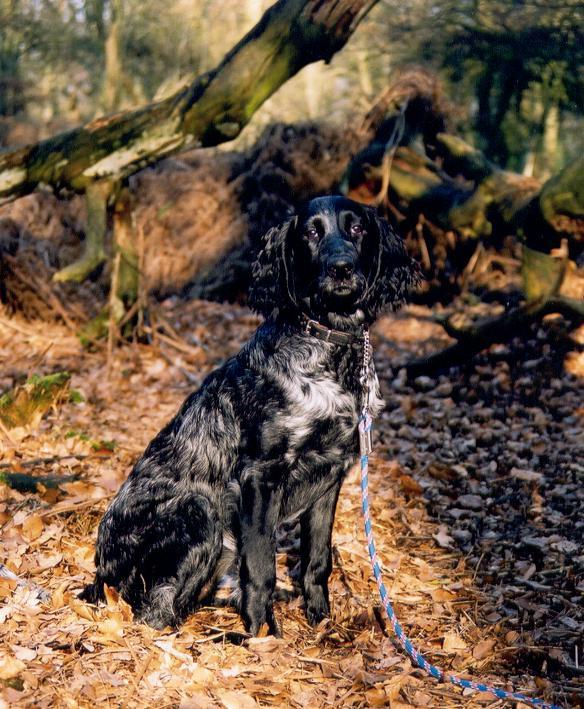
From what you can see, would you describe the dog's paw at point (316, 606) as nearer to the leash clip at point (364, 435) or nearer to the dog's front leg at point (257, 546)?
the dog's front leg at point (257, 546)

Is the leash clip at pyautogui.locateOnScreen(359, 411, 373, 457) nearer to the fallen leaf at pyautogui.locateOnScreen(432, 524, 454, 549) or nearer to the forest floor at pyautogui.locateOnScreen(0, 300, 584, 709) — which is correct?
the forest floor at pyautogui.locateOnScreen(0, 300, 584, 709)

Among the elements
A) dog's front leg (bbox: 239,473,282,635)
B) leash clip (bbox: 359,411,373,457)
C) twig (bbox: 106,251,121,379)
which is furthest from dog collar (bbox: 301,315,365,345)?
twig (bbox: 106,251,121,379)

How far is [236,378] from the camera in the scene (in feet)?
13.8

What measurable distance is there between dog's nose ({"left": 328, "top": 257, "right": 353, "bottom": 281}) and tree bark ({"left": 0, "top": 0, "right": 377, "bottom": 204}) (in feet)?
18.1

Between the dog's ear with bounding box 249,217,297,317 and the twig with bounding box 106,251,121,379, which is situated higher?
the dog's ear with bounding box 249,217,297,317

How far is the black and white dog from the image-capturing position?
3938mm

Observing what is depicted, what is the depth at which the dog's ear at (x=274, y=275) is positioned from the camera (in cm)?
432


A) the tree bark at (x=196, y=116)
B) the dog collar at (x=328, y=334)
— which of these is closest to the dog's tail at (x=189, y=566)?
the dog collar at (x=328, y=334)

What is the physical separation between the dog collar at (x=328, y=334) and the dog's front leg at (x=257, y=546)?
0.81m

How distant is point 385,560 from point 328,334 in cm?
191

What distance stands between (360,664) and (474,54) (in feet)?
56.2

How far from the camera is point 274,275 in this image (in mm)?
4359

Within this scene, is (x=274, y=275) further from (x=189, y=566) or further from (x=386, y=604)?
(x=386, y=604)

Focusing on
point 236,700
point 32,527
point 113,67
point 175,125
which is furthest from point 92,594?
point 113,67
